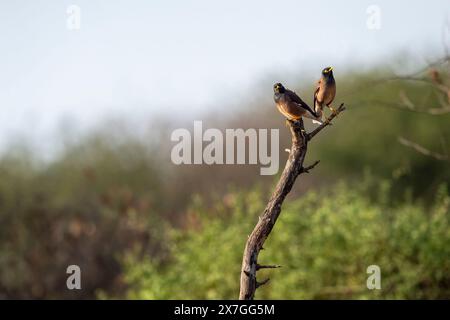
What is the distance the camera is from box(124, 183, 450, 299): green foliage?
317 inches

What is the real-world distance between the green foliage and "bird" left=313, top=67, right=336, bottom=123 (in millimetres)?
3605

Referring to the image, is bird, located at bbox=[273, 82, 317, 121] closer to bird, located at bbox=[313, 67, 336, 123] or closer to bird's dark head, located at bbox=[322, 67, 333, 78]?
bird, located at bbox=[313, 67, 336, 123]

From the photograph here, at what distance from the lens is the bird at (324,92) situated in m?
4.54

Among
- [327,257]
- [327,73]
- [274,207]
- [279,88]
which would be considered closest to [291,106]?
[279,88]

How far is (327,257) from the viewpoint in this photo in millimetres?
8570

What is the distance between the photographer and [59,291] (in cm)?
1096

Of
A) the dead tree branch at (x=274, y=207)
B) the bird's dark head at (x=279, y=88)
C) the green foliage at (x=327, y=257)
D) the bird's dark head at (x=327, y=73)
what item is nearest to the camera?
the dead tree branch at (x=274, y=207)

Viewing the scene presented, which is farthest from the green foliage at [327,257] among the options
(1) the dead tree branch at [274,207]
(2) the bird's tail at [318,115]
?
(2) the bird's tail at [318,115]

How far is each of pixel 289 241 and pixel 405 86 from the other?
9.76 metres

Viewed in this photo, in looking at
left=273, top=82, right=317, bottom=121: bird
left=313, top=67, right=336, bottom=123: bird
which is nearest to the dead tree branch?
left=273, top=82, right=317, bottom=121: bird

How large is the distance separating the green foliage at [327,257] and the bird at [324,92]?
3.60 m

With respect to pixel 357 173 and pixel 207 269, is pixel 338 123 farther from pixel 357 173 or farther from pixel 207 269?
pixel 207 269

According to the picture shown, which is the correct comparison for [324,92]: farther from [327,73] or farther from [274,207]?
[274,207]

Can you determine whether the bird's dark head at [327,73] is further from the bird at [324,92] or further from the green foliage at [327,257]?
the green foliage at [327,257]
